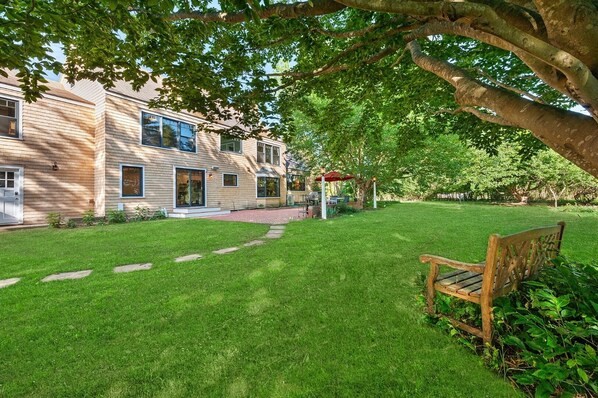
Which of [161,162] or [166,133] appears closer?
[161,162]

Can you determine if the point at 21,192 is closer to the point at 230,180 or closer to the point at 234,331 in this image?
the point at 230,180

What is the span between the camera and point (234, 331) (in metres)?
2.62

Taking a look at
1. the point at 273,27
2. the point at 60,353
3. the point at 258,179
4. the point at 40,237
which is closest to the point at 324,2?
the point at 273,27

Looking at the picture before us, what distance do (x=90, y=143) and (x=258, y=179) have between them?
989cm

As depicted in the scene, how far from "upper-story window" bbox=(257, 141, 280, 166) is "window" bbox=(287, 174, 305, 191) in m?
2.02

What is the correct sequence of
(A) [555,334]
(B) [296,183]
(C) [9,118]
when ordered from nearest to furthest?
(A) [555,334]
(C) [9,118]
(B) [296,183]

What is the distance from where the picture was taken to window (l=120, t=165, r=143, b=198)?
11.9 meters

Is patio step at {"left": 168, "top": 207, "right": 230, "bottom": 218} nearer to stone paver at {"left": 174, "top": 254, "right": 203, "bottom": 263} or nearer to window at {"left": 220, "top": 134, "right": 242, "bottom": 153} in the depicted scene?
window at {"left": 220, "top": 134, "right": 242, "bottom": 153}

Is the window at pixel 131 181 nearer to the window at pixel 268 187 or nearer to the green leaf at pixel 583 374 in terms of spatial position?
the window at pixel 268 187

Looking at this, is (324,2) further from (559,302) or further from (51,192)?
(51,192)

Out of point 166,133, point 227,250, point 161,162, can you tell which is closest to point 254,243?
point 227,250

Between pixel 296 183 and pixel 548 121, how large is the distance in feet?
70.9

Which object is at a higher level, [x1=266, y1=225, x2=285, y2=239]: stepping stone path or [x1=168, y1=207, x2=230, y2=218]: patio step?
[x1=168, y1=207, x2=230, y2=218]: patio step

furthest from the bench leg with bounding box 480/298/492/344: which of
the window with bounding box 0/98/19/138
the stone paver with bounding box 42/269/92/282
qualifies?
the window with bounding box 0/98/19/138
